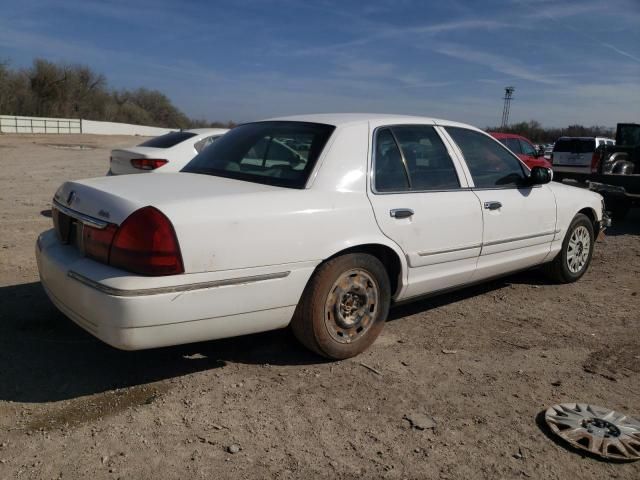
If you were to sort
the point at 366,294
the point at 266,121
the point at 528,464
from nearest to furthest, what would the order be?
the point at 528,464, the point at 366,294, the point at 266,121

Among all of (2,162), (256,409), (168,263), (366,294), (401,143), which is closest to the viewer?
(168,263)

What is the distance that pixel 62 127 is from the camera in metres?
54.8

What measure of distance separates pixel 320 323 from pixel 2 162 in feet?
63.6

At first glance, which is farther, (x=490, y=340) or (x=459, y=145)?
(x=459, y=145)

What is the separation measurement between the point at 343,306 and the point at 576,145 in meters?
16.7

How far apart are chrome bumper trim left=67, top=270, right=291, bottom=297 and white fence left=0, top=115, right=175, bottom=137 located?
49.3 meters

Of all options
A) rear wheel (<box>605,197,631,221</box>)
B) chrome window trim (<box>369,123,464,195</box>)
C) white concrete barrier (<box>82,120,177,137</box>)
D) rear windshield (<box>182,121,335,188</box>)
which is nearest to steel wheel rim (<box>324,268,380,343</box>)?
chrome window trim (<box>369,123,464,195</box>)

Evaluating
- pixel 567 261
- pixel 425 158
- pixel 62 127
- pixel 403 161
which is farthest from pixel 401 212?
pixel 62 127

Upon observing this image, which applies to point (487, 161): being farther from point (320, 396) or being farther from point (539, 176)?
point (320, 396)

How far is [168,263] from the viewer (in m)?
2.92

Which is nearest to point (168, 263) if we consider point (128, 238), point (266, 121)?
point (128, 238)

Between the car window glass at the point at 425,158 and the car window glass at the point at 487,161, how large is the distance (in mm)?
223

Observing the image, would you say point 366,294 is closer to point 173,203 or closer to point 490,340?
point 490,340

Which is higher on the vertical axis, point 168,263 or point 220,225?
point 220,225
